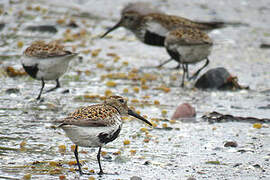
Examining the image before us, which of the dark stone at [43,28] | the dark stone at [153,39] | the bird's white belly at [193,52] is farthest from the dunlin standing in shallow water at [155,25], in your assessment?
the dark stone at [43,28]

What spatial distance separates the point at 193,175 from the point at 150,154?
2.65ft

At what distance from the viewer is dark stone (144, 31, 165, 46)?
437 inches

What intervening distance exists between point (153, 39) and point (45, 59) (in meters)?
3.57

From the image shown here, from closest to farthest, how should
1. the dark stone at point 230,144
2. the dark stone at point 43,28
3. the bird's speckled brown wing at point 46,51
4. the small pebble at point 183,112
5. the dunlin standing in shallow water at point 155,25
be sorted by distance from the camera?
the dark stone at point 230,144 < the small pebble at point 183,112 < the bird's speckled brown wing at point 46,51 < the dunlin standing in shallow water at point 155,25 < the dark stone at point 43,28

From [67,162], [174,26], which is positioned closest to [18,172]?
[67,162]

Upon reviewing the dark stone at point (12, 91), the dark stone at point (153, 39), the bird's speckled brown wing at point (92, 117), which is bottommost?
the dark stone at point (12, 91)

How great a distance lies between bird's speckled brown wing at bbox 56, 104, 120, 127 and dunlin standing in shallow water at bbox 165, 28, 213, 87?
4.09 metres

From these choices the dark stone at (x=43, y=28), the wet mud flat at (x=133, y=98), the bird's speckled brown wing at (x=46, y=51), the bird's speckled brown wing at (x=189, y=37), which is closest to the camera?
the wet mud flat at (x=133, y=98)

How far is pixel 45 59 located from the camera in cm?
820

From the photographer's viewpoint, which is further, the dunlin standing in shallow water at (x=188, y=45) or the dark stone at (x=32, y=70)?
the dunlin standing in shallow water at (x=188, y=45)

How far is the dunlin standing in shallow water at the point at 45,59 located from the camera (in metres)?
8.17

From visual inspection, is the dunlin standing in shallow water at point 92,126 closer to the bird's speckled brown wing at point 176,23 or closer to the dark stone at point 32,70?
the dark stone at point 32,70

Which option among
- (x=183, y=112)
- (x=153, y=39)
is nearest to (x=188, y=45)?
(x=153, y=39)

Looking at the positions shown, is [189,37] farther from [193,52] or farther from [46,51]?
[46,51]
